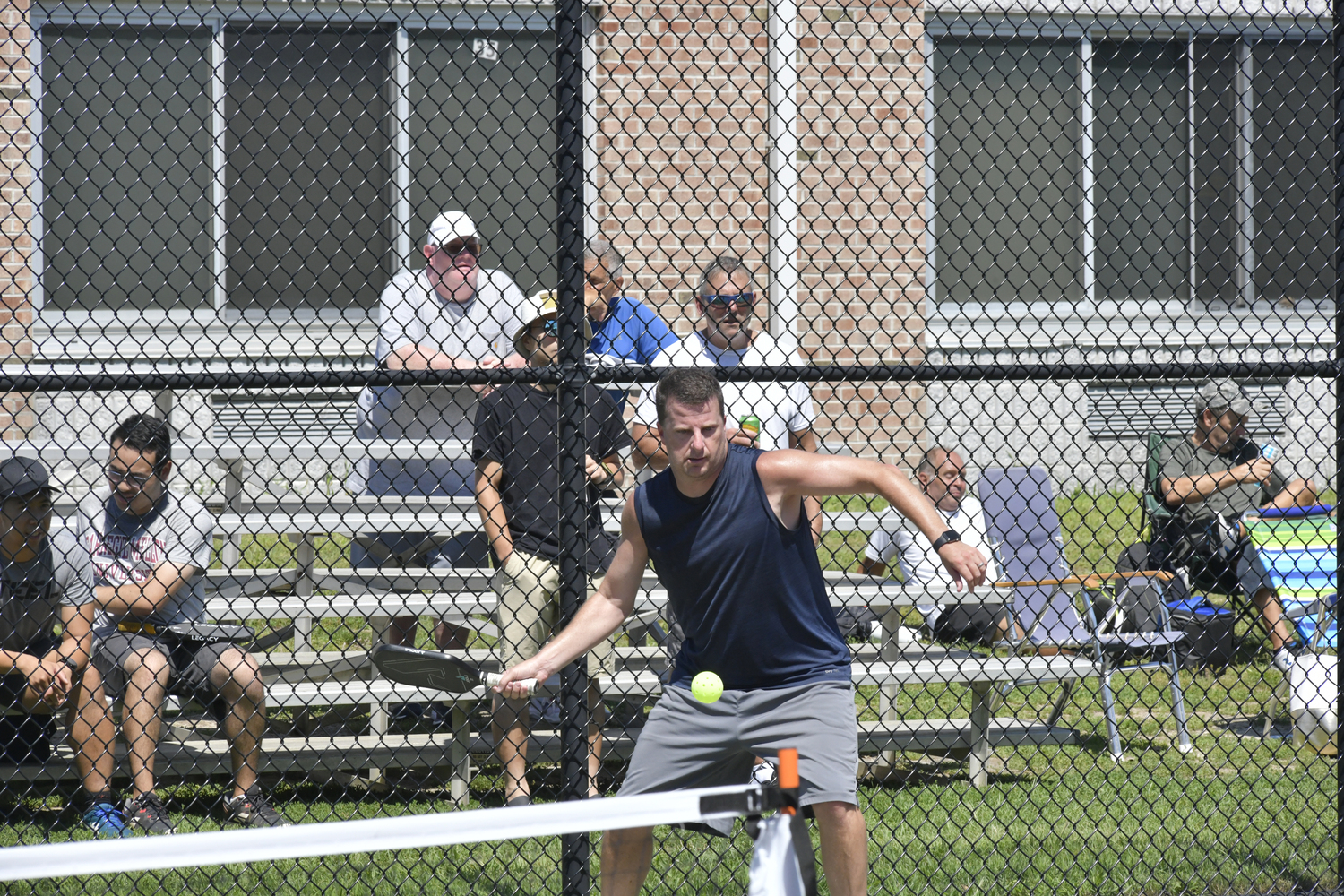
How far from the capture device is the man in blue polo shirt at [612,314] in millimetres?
5359

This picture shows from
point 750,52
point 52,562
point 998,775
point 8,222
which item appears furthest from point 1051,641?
point 8,222

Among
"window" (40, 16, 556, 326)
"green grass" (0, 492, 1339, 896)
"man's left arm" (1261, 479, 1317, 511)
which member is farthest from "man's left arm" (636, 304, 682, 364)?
"window" (40, 16, 556, 326)

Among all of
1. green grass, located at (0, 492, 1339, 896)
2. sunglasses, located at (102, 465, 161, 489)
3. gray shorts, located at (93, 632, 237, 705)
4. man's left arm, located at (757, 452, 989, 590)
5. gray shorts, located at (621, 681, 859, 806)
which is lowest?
green grass, located at (0, 492, 1339, 896)

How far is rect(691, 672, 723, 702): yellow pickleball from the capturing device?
11.6 ft

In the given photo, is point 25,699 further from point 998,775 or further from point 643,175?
point 643,175

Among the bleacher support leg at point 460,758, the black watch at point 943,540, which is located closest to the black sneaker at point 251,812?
the bleacher support leg at point 460,758

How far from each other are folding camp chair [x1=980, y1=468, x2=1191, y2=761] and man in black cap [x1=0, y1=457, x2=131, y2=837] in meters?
3.49

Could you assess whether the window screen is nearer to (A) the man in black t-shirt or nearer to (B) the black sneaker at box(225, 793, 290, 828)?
(A) the man in black t-shirt

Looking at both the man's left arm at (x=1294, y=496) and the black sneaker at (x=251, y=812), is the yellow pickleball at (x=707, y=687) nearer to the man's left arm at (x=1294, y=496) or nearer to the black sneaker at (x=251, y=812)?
the black sneaker at (x=251, y=812)

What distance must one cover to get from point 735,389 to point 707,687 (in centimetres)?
154

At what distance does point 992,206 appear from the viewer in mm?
10414

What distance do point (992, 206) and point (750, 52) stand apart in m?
2.43

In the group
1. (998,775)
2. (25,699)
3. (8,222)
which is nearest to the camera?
(25,699)

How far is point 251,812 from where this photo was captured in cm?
465
